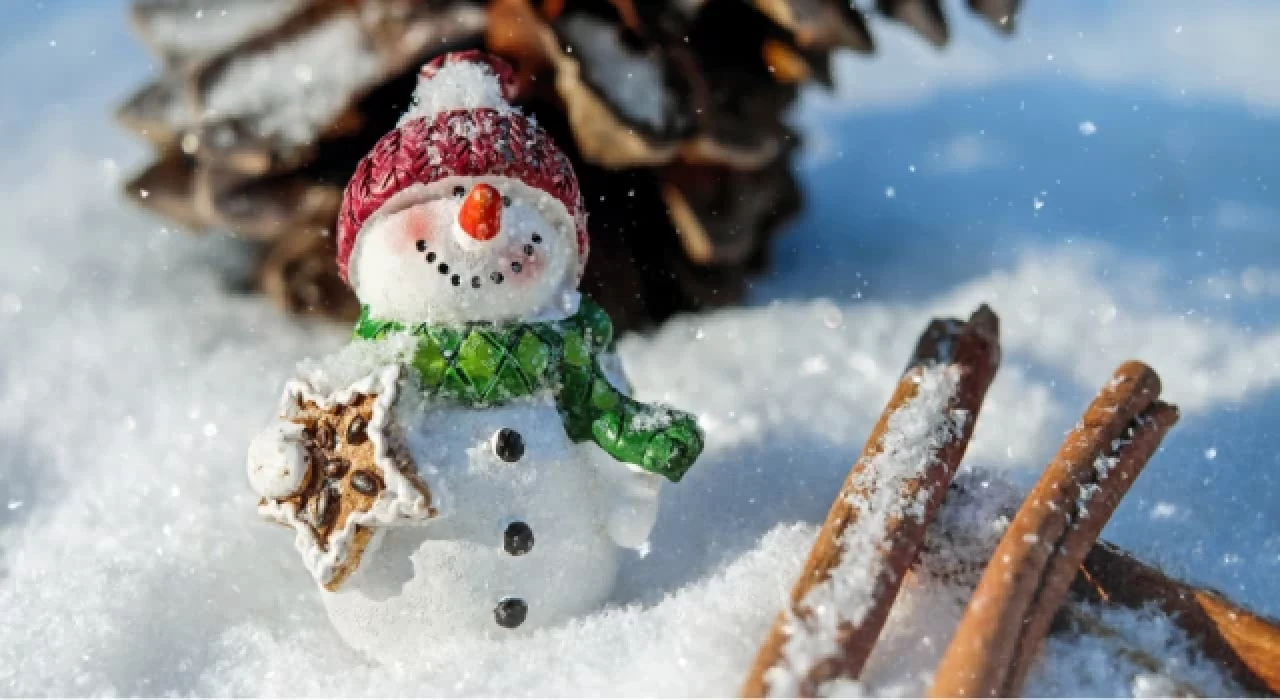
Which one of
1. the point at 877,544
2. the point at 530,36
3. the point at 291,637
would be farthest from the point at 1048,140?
the point at 291,637

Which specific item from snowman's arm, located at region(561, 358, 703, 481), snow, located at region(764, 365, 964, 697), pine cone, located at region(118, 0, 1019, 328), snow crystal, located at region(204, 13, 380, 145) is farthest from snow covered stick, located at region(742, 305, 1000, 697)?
snow crystal, located at region(204, 13, 380, 145)

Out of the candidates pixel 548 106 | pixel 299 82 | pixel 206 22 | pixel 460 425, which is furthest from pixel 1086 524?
pixel 206 22

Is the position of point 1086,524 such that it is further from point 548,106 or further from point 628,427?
point 548,106

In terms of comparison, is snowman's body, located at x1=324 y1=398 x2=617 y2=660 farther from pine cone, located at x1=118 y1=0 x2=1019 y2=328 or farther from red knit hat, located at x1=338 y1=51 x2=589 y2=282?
pine cone, located at x1=118 y1=0 x2=1019 y2=328

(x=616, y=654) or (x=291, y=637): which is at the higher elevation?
(x=616, y=654)

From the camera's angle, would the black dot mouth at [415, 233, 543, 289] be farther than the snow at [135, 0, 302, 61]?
No

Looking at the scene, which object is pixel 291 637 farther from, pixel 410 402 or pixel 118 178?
pixel 118 178
